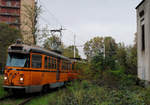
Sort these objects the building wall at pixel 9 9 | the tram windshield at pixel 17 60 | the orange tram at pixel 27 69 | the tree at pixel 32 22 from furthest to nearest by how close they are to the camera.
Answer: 1. the building wall at pixel 9 9
2. the tree at pixel 32 22
3. the tram windshield at pixel 17 60
4. the orange tram at pixel 27 69

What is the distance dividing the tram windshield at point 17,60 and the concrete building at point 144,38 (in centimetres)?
874

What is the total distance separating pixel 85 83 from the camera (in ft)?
35.9

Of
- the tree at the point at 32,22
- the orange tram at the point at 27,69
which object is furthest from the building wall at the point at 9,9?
the orange tram at the point at 27,69

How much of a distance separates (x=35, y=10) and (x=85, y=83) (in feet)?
34.0

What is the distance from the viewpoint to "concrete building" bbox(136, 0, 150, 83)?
44.6 feet

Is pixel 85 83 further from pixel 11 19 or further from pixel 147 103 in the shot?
pixel 11 19

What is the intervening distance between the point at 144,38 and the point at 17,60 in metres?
10.2

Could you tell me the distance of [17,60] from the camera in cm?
1015

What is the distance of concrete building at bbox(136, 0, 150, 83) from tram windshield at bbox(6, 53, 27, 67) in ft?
28.7

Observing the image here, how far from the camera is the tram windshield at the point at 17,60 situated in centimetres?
1001

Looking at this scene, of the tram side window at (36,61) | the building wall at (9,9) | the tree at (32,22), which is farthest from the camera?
the building wall at (9,9)

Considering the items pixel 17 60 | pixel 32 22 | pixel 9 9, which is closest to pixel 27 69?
pixel 17 60

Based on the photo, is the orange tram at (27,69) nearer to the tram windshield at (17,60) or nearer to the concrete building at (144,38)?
the tram windshield at (17,60)

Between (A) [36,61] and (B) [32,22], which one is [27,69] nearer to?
(A) [36,61]
